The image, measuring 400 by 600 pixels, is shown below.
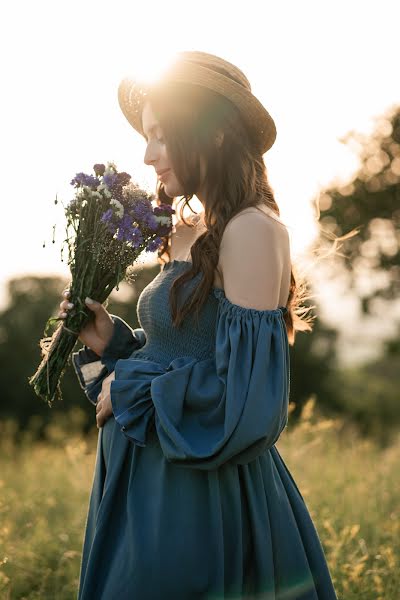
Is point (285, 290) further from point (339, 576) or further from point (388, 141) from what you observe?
point (388, 141)

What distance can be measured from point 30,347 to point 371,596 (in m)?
11.3

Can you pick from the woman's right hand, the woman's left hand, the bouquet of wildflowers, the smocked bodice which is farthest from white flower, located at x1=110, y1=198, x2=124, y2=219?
the woman's left hand

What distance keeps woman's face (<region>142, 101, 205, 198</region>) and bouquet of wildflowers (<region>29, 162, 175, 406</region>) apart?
97 millimetres

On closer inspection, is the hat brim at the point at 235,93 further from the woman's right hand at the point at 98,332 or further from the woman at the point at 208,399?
the woman's right hand at the point at 98,332

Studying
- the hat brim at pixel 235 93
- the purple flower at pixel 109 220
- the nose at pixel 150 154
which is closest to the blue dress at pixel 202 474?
the purple flower at pixel 109 220

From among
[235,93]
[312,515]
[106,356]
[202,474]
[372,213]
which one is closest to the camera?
[202,474]

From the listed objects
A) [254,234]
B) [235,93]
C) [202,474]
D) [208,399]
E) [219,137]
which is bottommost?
[202,474]

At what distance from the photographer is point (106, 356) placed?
8.79ft

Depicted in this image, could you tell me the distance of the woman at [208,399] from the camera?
2.19 m

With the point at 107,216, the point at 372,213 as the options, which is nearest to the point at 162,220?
the point at 107,216

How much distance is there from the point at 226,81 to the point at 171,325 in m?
0.79

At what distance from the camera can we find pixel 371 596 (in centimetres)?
323

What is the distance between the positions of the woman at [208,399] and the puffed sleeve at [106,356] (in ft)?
0.64

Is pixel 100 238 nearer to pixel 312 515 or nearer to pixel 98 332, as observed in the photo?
pixel 98 332
